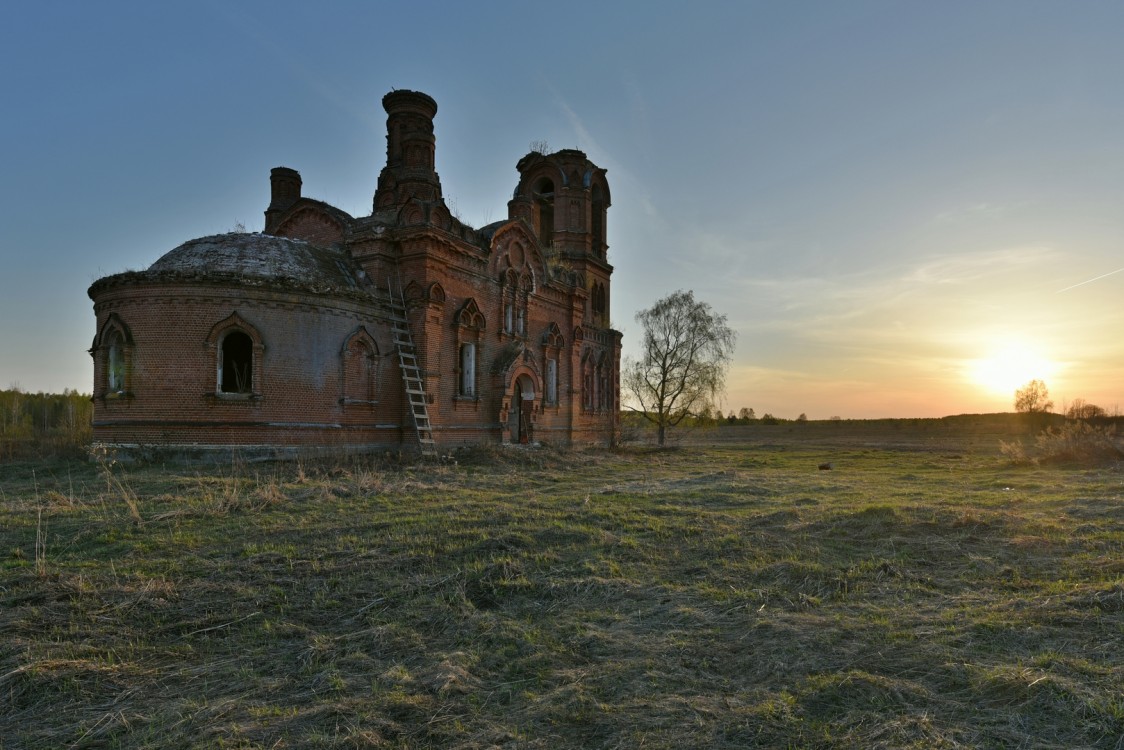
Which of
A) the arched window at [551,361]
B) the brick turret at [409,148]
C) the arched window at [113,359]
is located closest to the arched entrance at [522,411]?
the arched window at [551,361]

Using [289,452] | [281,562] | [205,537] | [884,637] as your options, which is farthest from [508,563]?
[289,452]

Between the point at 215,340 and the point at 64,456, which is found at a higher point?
the point at 215,340

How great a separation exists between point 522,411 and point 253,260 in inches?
428

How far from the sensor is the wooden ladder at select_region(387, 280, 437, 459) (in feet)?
60.6

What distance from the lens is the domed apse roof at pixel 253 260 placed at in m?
16.6

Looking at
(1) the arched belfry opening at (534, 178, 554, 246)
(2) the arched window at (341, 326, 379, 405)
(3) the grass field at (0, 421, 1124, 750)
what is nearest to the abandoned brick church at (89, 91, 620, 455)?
(2) the arched window at (341, 326, 379, 405)

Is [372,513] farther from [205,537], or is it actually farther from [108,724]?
[108,724]

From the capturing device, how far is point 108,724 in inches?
138

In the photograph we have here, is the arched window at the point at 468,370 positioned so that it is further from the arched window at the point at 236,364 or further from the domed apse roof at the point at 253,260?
the arched window at the point at 236,364

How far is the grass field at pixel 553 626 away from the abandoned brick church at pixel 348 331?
21.3 ft

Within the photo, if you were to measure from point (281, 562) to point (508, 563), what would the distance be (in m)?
2.41

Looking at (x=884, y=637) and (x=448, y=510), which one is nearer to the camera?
(x=884, y=637)

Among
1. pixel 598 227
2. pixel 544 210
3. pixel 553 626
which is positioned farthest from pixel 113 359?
pixel 598 227

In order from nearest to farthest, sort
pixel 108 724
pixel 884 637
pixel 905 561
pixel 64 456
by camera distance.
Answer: pixel 108 724 → pixel 884 637 → pixel 905 561 → pixel 64 456
